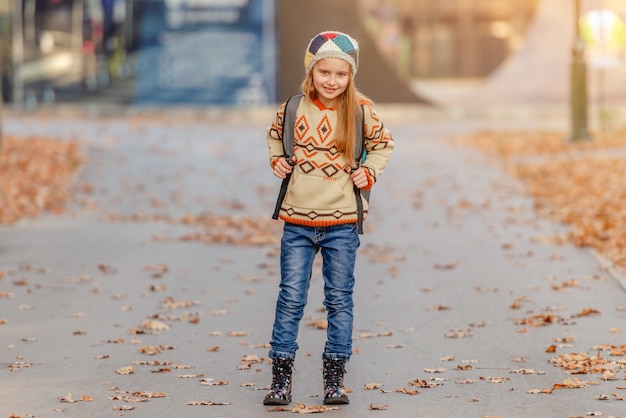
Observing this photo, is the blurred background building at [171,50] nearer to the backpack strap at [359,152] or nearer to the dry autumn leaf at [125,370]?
the dry autumn leaf at [125,370]

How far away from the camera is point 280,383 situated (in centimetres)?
721

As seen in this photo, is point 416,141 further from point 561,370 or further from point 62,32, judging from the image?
point 561,370

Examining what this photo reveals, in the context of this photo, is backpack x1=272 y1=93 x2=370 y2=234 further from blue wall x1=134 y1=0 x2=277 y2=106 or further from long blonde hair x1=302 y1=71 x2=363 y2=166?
blue wall x1=134 y1=0 x2=277 y2=106

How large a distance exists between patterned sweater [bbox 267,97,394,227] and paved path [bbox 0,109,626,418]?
0.96 metres

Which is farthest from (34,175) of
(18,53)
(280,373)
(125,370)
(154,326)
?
(18,53)

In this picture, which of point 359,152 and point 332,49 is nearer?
point 332,49

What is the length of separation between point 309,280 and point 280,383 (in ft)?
1.74

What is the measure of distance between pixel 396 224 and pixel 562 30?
84.7 feet

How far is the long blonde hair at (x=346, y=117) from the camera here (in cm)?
712

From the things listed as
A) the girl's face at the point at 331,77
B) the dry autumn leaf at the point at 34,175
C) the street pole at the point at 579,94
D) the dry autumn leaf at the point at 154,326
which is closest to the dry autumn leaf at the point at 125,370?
the dry autumn leaf at the point at 154,326

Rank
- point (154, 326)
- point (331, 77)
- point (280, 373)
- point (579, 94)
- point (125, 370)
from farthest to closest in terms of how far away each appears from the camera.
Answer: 1. point (579, 94)
2. point (154, 326)
3. point (125, 370)
4. point (280, 373)
5. point (331, 77)

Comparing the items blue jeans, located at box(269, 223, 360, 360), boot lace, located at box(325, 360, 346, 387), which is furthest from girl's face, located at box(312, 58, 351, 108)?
boot lace, located at box(325, 360, 346, 387)

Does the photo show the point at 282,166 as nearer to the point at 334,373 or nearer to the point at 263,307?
the point at 334,373

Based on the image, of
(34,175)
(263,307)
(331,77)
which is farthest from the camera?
(34,175)
